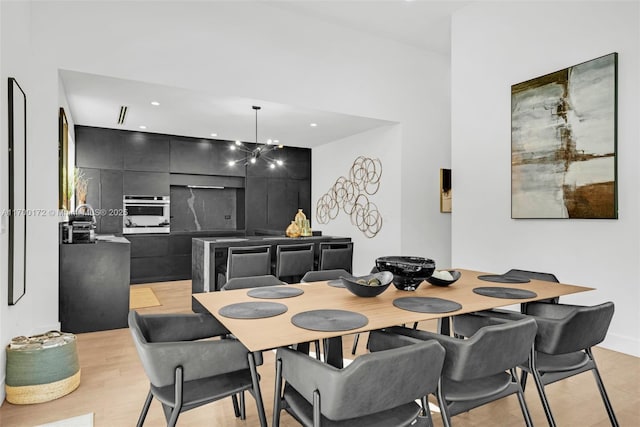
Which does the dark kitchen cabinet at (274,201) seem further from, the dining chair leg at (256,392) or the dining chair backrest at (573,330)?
the dining chair backrest at (573,330)

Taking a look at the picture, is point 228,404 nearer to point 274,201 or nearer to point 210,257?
point 210,257

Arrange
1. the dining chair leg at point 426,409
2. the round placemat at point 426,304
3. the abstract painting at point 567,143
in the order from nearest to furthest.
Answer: the dining chair leg at point 426,409
the round placemat at point 426,304
the abstract painting at point 567,143

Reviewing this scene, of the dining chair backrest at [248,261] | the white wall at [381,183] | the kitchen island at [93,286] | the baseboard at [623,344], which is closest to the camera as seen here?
the baseboard at [623,344]

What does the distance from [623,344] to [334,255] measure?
279 cm

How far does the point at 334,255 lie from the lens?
458cm

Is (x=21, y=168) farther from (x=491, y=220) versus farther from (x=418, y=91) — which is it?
(x=418, y=91)

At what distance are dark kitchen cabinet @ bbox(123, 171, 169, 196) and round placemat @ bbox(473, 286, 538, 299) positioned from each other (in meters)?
5.52

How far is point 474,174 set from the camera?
4.45 meters

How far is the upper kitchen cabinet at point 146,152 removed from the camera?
20.1 ft

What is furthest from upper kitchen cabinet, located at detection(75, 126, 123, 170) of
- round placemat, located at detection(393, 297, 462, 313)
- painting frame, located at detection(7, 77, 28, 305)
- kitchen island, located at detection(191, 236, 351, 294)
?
round placemat, located at detection(393, 297, 462, 313)

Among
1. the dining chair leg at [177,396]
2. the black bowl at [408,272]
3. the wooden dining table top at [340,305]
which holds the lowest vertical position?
the dining chair leg at [177,396]

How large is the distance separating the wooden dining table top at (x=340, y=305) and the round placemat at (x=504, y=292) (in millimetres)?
40

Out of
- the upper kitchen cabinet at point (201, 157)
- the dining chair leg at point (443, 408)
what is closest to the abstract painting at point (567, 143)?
the dining chair leg at point (443, 408)

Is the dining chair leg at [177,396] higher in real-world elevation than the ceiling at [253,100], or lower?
lower
